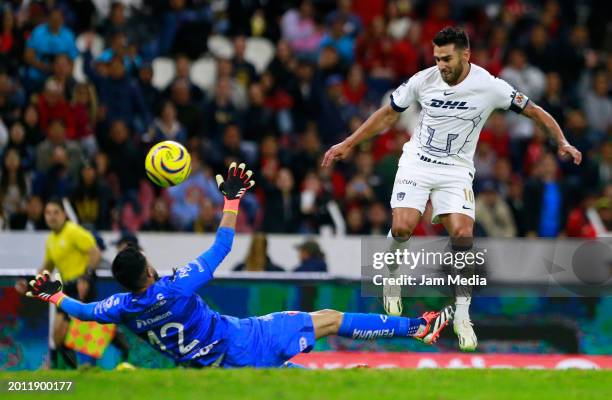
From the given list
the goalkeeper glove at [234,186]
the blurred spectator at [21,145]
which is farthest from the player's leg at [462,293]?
the blurred spectator at [21,145]

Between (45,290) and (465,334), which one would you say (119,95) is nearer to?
(45,290)

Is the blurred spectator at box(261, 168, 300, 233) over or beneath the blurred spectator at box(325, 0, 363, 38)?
beneath

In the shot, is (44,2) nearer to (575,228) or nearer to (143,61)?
(143,61)

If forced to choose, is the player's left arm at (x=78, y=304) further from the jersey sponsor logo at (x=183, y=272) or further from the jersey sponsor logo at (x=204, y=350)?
the jersey sponsor logo at (x=204, y=350)

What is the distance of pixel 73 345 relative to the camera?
47.4 ft

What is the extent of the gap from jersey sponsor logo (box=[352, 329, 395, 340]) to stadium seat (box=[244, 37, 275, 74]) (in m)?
10.3

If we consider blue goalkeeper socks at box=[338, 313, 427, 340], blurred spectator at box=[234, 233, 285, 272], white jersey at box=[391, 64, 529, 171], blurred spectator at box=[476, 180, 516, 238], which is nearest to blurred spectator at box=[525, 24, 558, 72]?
blurred spectator at box=[476, 180, 516, 238]

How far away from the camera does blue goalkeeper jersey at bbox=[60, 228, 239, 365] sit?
10.6 meters

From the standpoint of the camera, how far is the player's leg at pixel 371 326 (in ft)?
37.1

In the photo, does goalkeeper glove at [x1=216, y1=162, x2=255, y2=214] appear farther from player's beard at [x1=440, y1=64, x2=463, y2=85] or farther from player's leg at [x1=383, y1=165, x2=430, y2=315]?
player's beard at [x1=440, y1=64, x2=463, y2=85]

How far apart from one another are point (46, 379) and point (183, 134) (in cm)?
859

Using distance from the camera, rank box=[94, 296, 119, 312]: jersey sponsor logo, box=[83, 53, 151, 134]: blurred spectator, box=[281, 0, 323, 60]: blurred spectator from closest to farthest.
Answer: box=[94, 296, 119, 312]: jersey sponsor logo, box=[83, 53, 151, 134]: blurred spectator, box=[281, 0, 323, 60]: blurred spectator

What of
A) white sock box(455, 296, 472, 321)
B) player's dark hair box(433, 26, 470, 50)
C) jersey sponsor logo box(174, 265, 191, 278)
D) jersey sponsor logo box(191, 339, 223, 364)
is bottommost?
jersey sponsor logo box(191, 339, 223, 364)

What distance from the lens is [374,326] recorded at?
11.4m
